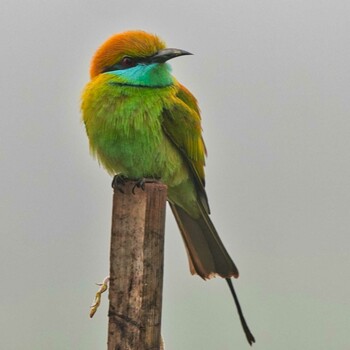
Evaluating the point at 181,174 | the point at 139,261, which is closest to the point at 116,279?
the point at 139,261

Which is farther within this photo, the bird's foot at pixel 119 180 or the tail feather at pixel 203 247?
the tail feather at pixel 203 247

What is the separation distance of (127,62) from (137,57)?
39 millimetres

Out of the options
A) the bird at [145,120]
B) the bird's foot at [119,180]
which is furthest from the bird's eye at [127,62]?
the bird's foot at [119,180]

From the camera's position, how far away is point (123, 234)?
166 cm

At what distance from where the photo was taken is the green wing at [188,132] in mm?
2428

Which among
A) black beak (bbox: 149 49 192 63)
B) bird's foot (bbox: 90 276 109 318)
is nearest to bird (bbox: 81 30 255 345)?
black beak (bbox: 149 49 192 63)

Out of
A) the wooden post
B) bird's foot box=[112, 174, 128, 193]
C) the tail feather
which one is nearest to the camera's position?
the wooden post

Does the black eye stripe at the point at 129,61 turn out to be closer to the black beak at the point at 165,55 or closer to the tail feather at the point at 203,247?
the black beak at the point at 165,55

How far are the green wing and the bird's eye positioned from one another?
193 mm

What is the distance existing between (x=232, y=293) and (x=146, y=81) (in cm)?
79

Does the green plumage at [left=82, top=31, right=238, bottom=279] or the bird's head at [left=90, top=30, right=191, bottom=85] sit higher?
the bird's head at [left=90, top=30, right=191, bottom=85]

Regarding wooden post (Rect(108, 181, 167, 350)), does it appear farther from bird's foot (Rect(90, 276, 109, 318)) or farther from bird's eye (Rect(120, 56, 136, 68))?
bird's eye (Rect(120, 56, 136, 68))

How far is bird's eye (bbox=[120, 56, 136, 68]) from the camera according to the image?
2.44m

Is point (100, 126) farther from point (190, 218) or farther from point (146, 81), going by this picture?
point (190, 218)
